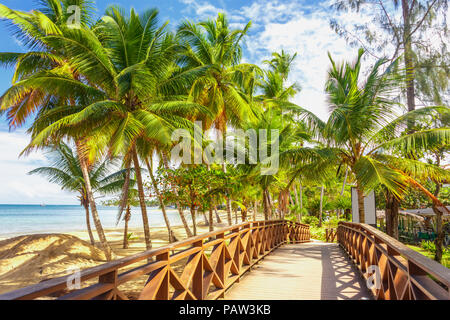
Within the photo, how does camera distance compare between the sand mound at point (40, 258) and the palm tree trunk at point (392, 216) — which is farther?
the palm tree trunk at point (392, 216)

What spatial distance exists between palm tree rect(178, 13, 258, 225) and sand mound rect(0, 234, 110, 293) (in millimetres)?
5912

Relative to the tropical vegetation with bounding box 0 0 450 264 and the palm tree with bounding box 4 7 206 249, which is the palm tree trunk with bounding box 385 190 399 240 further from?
the palm tree with bounding box 4 7 206 249

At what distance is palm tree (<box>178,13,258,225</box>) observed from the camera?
1181 centimetres

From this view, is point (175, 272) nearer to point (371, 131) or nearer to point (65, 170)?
point (371, 131)

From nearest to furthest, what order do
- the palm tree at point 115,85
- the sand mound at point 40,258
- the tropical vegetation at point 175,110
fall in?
the palm tree at point 115,85, the tropical vegetation at point 175,110, the sand mound at point 40,258

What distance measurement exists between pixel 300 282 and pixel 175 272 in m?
2.56

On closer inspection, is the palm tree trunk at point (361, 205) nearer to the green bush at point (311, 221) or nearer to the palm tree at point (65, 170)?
the palm tree at point (65, 170)

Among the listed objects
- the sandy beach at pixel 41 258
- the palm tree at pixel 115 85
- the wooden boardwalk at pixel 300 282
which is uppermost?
the palm tree at pixel 115 85

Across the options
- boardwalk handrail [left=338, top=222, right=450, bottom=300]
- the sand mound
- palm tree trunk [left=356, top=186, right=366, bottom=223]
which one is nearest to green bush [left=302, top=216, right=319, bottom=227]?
palm tree trunk [left=356, top=186, right=366, bottom=223]

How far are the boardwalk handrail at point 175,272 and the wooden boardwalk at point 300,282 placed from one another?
0.79 ft

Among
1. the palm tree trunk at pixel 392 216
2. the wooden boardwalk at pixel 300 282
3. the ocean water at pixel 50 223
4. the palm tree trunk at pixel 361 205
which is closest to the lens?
the wooden boardwalk at pixel 300 282

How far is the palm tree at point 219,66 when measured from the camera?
465 inches

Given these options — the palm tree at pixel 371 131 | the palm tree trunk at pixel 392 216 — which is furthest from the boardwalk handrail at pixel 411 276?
the palm tree trunk at pixel 392 216
